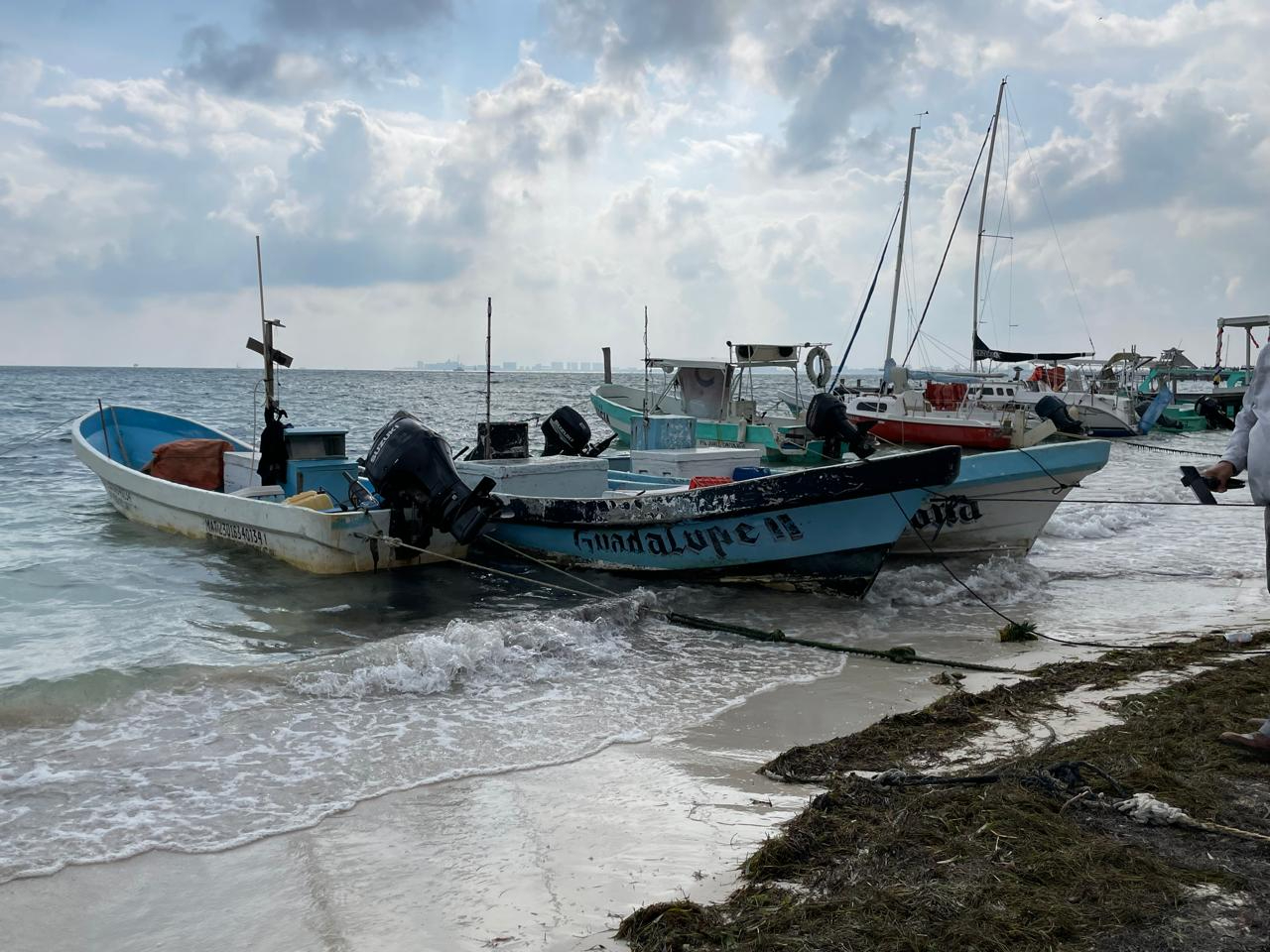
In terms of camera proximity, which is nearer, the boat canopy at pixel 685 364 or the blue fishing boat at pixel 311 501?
the blue fishing boat at pixel 311 501

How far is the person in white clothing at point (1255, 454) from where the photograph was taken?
4289 millimetres

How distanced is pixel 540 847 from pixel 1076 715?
10.7ft

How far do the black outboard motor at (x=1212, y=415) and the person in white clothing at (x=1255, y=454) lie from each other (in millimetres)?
38036

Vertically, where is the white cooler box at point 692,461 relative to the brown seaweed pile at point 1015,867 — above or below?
above

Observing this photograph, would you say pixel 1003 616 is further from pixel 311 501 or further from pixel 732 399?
pixel 732 399

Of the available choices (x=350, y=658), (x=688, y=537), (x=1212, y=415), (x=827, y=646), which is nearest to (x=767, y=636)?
(x=827, y=646)

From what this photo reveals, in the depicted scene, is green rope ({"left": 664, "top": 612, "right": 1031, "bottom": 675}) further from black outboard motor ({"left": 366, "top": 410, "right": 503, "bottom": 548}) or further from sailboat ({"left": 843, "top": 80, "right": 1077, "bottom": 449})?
sailboat ({"left": 843, "top": 80, "right": 1077, "bottom": 449})

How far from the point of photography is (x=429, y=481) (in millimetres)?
10484

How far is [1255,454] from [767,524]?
18.7 ft

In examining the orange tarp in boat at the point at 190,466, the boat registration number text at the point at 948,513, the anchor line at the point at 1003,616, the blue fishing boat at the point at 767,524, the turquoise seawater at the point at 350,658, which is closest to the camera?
the turquoise seawater at the point at 350,658

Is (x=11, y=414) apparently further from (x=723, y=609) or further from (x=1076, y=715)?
(x=1076, y=715)

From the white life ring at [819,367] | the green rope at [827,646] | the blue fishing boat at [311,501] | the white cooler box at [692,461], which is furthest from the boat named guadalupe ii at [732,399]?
the green rope at [827,646]

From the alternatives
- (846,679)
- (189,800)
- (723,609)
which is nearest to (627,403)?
(723,609)

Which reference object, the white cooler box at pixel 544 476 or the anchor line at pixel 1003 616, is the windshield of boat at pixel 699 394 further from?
the anchor line at pixel 1003 616
